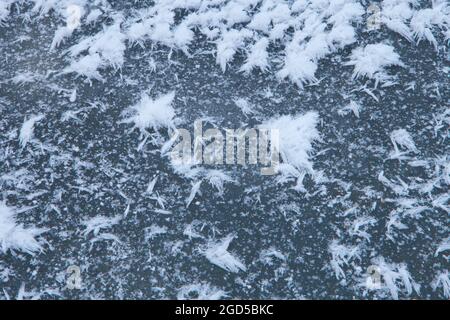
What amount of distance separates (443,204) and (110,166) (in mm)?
1724

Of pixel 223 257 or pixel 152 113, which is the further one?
pixel 152 113

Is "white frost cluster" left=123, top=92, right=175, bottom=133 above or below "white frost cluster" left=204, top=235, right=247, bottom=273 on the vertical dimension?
above

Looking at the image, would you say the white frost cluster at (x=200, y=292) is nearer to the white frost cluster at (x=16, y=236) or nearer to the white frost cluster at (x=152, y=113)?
the white frost cluster at (x=16, y=236)

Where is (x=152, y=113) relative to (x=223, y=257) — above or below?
above

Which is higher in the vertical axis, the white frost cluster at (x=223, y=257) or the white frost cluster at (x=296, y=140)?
the white frost cluster at (x=296, y=140)

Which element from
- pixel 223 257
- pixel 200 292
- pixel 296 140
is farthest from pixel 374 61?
pixel 200 292

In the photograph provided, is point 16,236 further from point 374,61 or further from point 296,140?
point 374,61

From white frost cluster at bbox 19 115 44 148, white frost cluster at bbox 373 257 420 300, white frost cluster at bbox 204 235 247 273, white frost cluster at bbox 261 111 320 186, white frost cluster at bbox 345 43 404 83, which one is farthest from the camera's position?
white frost cluster at bbox 345 43 404 83

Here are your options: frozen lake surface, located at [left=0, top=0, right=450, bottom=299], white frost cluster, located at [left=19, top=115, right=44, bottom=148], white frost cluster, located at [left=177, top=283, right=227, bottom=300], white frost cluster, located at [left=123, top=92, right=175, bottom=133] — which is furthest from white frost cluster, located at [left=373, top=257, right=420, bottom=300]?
white frost cluster, located at [left=19, top=115, right=44, bottom=148]

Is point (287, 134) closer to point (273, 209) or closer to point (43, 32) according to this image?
point (273, 209)

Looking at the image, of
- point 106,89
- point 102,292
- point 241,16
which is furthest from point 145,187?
point 241,16

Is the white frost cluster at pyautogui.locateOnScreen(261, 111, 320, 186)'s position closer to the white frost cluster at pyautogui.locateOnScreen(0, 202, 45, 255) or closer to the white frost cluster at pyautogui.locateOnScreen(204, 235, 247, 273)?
the white frost cluster at pyautogui.locateOnScreen(204, 235, 247, 273)

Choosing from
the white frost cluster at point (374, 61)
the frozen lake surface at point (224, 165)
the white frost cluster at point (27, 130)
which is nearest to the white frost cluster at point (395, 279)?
the frozen lake surface at point (224, 165)

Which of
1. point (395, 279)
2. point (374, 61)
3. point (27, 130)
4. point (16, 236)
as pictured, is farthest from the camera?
point (374, 61)
